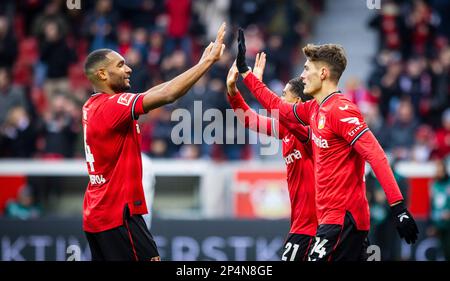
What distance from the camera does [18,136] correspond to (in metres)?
15.9

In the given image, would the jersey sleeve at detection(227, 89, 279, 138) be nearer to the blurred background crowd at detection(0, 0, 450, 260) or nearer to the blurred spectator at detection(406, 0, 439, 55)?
the blurred background crowd at detection(0, 0, 450, 260)

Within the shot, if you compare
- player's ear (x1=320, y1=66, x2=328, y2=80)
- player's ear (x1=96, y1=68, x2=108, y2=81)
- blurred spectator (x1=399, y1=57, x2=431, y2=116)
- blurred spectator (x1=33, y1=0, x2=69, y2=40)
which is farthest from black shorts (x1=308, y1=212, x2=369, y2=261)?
blurred spectator (x1=33, y1=0, x2=69, y2=40)

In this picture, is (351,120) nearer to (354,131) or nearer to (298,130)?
(354,131)

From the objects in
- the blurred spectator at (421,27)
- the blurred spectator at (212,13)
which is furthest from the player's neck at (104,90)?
the blurred spectator at (421,27)

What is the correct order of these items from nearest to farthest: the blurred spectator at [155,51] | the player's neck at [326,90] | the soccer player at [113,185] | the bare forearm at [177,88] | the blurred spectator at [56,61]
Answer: the bare forearm at [177,88] < the player's neck at [326,90] < the soccer player at [113,185] < the blurred spectator at [155,51] < the blurred spectator at [56,61]

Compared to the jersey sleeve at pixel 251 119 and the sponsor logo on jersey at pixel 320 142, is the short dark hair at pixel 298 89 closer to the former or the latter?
the jersey sleeve at pixel 251 119

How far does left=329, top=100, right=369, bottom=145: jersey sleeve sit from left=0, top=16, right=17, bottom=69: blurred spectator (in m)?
10.9

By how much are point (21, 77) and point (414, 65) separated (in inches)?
271

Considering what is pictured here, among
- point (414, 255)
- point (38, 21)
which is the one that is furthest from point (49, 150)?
point (414, 255)

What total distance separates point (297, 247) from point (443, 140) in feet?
26.7

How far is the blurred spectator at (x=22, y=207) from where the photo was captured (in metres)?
14.7

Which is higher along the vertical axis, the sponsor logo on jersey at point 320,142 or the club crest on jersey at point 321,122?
the club crest on jersey at point 321,122

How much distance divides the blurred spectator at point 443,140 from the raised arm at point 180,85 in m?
8.70

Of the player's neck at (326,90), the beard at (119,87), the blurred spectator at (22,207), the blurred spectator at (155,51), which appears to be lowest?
the blurred spectator at (22,207)
